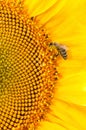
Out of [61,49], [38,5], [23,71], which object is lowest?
[23,71]

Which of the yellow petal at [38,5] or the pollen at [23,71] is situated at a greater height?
the yellow petal at [38,5]

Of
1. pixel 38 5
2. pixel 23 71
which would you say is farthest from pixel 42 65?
pixel 38 5

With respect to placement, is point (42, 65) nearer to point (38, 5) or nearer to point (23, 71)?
point (23, 71)

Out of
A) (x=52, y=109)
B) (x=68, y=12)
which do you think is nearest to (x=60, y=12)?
(x=68, y=12)

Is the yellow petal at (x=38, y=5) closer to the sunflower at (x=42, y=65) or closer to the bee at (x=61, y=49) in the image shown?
the sunflower at (x=42, y=65)

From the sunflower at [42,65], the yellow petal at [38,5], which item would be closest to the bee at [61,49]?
the sunflower at [42,65]

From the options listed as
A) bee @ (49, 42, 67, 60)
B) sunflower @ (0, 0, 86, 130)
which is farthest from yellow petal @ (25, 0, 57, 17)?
bee @ (49, 42, 67, 60)

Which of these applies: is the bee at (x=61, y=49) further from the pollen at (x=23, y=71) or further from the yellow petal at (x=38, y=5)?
the yellow petal at (x=38, y=5)
